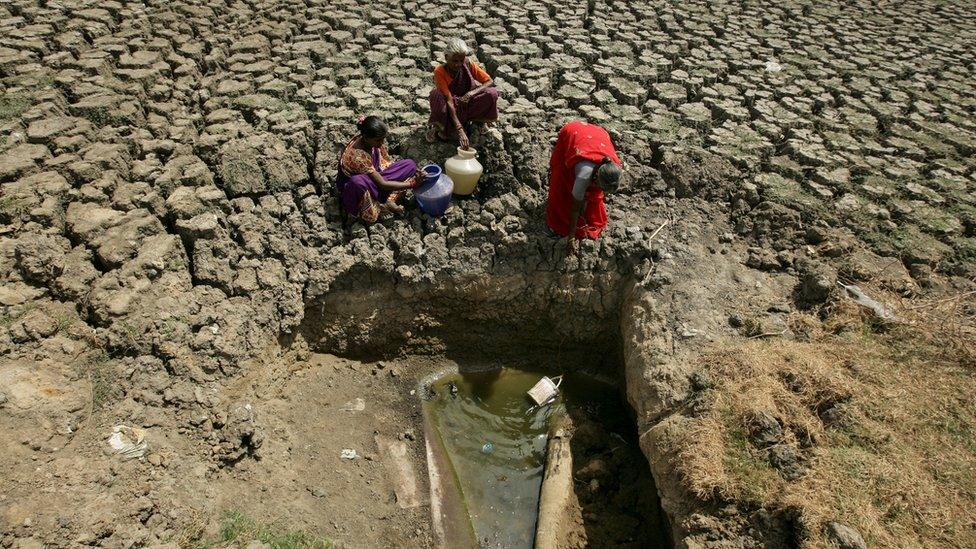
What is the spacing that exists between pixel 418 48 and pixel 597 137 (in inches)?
92.3

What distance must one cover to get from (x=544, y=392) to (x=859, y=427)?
6.47ft

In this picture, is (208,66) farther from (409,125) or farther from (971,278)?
(971,278)

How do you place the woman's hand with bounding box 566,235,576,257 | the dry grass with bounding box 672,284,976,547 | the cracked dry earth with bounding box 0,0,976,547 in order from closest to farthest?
the dry grass with bounding box 672,284,976,547
the cracked dry earth with bounding box 0,0,976,547
the woman's hand with bounding box 566,235,576,257

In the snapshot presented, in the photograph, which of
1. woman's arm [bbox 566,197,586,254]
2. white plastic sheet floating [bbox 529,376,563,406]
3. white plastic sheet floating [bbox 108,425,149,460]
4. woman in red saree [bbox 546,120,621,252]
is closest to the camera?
white plastic sheet floating [bbox 108,425,149,460]

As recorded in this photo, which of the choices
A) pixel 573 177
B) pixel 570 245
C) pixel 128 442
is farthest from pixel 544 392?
pixel 128 442

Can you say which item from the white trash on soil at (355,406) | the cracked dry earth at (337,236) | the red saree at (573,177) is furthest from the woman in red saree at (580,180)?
the white trash on soil at (355,406)

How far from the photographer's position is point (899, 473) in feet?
9.20

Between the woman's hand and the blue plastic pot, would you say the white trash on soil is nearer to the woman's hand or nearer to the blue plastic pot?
the blue plastic pot

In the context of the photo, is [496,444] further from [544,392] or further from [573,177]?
[573,177]

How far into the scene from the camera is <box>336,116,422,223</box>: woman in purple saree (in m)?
3.78

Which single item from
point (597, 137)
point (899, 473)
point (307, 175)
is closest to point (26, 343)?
point (307, 175)

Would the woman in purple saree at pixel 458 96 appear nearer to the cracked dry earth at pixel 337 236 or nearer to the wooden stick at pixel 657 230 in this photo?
the cracked dry earth at pixel 337 236

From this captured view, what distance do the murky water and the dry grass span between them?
1147 millimetres

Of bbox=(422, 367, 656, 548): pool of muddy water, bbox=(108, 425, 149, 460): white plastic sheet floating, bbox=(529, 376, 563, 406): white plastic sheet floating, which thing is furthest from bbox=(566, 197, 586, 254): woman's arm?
bbox=(108, 425, 149, 460): white plastic sheet floating
